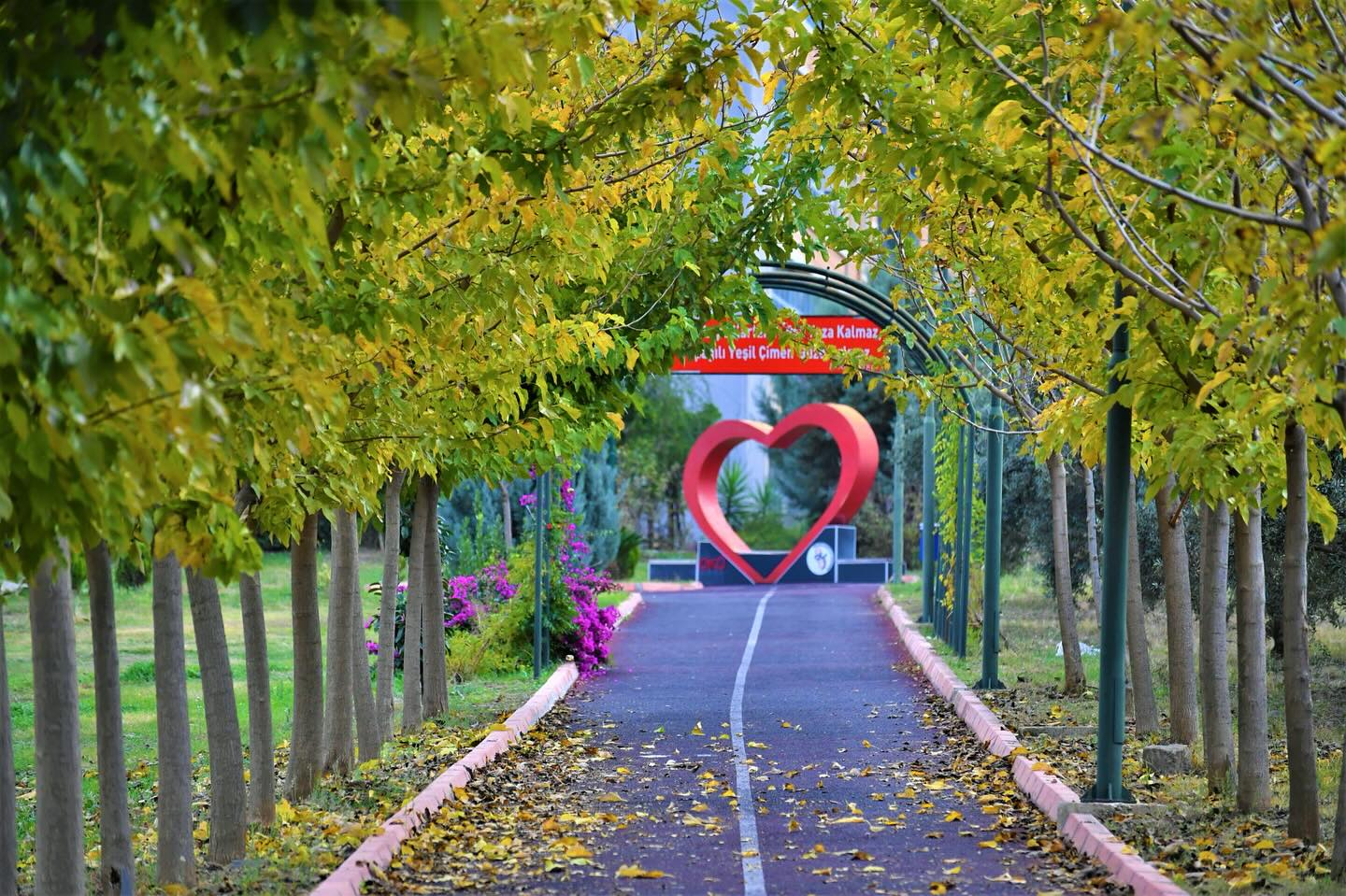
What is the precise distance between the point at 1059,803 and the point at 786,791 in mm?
2037

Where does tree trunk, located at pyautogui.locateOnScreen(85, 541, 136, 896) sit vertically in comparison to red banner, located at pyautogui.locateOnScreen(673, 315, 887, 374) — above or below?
below

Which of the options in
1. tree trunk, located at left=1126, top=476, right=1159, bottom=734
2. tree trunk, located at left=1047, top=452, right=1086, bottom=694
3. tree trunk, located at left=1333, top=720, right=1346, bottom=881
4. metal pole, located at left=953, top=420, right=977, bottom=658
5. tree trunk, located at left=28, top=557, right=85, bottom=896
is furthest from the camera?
metal pole, located at left=953, top=420, right=977, bottom=658

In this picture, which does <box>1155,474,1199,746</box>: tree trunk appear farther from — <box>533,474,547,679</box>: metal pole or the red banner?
the red banner

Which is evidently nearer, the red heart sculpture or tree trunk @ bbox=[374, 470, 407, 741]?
tree trunk @ bbox=[374, 470, 407, 741]

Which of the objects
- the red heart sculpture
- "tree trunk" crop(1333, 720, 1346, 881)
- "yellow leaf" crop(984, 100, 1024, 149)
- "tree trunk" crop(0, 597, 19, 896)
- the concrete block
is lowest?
the concrete block

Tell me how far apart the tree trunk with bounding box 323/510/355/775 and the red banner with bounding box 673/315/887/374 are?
15.7m

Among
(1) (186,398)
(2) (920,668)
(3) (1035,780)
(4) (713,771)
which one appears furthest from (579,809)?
(2) (920,668)

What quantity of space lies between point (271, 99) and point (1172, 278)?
5.90m

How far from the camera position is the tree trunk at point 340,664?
11.4m

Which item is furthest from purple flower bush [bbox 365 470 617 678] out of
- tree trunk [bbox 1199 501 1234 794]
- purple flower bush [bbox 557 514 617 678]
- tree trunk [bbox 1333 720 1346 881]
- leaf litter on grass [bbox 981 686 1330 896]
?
tree trunk [bbox 1333 720 1346 881]

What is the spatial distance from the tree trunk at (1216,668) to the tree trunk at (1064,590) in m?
5.24

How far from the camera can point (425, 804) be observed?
32.0 ft

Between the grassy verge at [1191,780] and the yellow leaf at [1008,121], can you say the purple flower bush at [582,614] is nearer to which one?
the grassy verge at [1191,780]

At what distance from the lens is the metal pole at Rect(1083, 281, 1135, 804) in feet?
31.4
